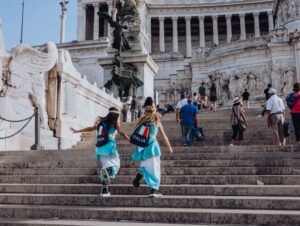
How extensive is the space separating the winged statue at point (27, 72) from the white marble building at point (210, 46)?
11.3m

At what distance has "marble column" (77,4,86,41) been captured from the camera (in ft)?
225

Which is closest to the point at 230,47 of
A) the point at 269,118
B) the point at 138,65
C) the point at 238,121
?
the point at 138,65

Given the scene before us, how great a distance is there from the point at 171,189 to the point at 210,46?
131 ft

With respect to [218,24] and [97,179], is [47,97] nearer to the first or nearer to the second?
[97,179]

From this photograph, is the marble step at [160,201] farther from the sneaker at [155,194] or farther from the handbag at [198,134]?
the handbag at [198,134]

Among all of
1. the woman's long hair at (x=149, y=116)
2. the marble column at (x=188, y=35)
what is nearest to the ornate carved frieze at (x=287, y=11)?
the marble column at (x=188, y=35)

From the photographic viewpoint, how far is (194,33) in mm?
74750

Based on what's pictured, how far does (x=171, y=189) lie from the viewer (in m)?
7.43

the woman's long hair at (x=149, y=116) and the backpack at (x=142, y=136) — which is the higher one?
the woman's long hair at (x=149, y=116)

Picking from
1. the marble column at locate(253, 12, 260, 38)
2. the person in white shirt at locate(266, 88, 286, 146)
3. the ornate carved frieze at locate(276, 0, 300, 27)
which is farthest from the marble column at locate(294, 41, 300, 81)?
the marble column at locate(253, 12, 260, 38)

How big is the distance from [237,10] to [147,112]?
6655 cm

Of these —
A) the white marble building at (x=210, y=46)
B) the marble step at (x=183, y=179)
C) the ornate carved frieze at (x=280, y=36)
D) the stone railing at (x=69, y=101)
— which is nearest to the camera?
the marble step at (x=183, y=179)

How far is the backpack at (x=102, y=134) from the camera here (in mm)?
7270

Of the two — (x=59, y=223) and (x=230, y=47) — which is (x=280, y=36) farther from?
(x=59, y=223)
